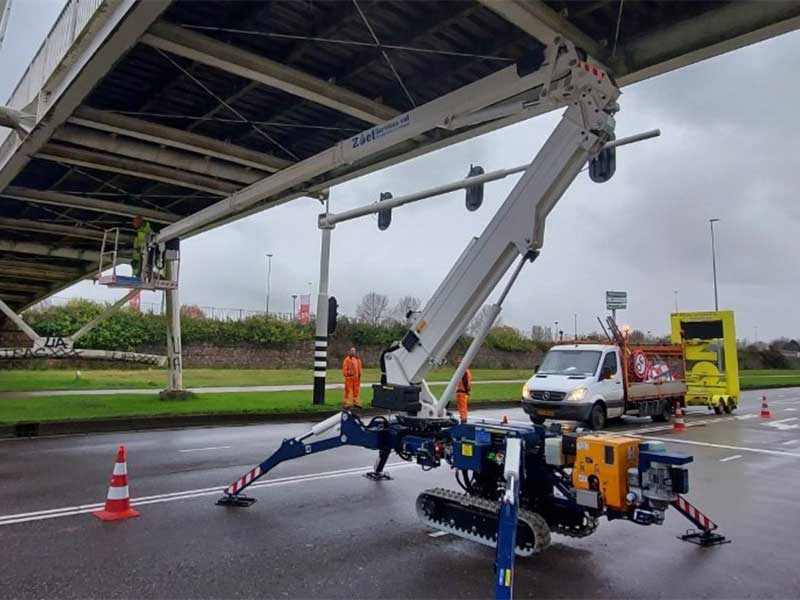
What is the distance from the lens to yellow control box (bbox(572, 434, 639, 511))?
5.03 metres

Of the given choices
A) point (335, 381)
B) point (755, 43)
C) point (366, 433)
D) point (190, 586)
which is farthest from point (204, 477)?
point (335, 381)

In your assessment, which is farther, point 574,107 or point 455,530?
point 574,107

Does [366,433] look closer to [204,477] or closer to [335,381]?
[204,477]

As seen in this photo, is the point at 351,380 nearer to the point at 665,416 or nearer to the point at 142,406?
the point at 142,406

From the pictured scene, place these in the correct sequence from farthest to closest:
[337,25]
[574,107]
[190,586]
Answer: [337,25]
[574,107]
[190,586]

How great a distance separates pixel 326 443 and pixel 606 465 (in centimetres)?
302

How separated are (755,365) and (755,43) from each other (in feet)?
227

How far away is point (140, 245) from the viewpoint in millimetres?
16312

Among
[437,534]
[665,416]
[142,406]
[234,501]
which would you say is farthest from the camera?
[665,416]

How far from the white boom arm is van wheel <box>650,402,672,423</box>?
13.7 m

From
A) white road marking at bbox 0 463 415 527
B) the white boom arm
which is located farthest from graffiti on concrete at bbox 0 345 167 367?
the white boom arm

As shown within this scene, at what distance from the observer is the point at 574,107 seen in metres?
6.28

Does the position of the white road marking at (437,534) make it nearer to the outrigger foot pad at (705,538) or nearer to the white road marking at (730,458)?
the outrigger foot pad at (705,538)

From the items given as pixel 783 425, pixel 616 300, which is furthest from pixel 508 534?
pixel 616 300
